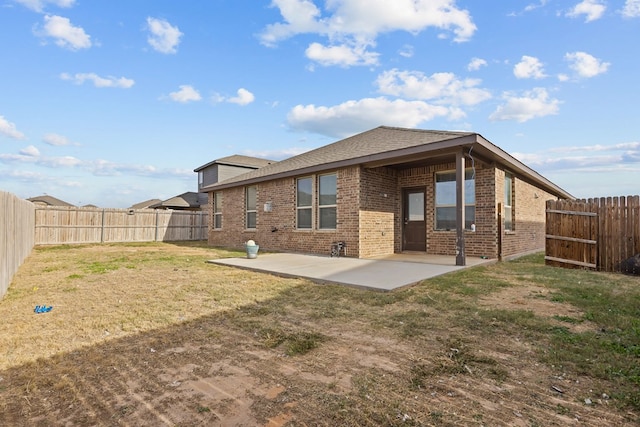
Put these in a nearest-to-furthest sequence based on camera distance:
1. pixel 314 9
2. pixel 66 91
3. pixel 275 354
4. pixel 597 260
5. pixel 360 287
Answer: pixel 275 354, pixel 360 287, pixel 597 260, pixel 314 9, pixel 66 91

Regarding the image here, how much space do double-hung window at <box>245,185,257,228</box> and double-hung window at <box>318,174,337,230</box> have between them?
4086 millimetres

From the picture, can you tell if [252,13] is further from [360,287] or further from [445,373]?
[445,373]

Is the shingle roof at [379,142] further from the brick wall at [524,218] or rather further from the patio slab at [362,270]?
the patio slab at [362,270]

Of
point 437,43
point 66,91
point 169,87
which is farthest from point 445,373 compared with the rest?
point 66,91

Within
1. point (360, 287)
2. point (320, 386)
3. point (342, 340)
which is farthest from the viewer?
point (360, 287)

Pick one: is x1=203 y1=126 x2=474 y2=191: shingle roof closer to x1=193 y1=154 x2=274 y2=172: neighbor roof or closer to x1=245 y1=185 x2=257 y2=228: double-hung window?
x1=245 y1=185 x2=257 y2=228: double-hung window

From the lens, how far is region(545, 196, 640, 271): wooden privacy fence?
24.3 ft

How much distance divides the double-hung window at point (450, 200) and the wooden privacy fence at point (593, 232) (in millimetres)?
1918

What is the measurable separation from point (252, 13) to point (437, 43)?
6.07m

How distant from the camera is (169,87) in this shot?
12844mm

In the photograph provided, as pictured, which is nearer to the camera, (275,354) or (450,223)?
(275,354)

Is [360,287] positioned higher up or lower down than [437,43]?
lower down

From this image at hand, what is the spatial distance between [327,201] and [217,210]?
8.32 meters

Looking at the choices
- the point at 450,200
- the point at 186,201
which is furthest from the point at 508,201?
the point at 186,201
